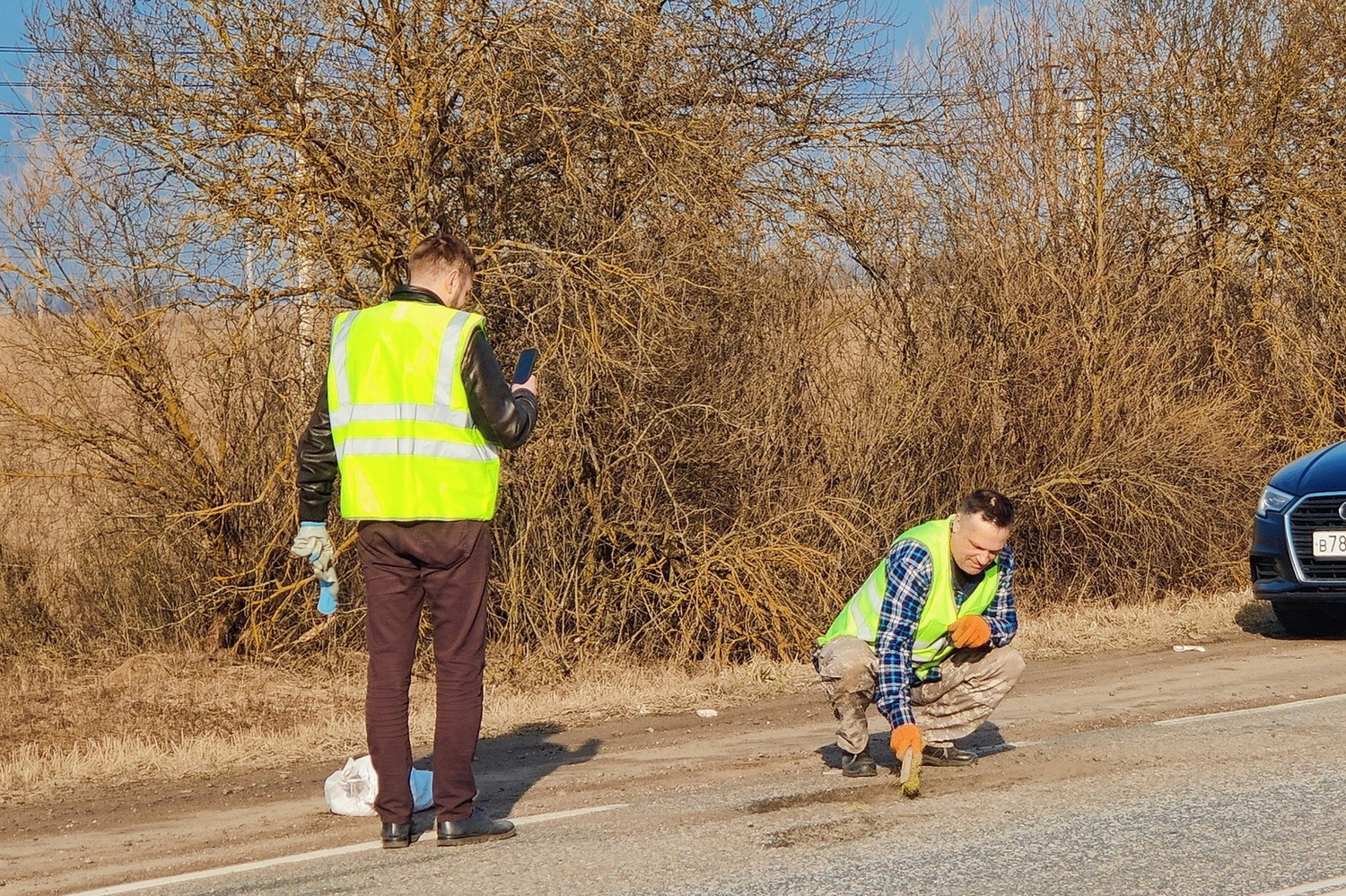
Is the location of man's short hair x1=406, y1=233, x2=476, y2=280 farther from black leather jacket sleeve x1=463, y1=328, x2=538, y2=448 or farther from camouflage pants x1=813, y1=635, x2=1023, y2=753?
camouflage pants x1=813, y1=635, x2=1023, y2=753

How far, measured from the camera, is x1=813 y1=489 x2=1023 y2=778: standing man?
20.1ft

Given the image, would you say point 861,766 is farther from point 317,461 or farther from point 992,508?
point 317,461

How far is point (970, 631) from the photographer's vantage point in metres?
6.27

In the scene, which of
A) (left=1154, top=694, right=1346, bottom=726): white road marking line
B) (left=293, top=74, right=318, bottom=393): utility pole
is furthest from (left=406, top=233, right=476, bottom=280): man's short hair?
(left=293, top=74, right=318, bottom=393): utility pole

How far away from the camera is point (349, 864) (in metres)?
5.44

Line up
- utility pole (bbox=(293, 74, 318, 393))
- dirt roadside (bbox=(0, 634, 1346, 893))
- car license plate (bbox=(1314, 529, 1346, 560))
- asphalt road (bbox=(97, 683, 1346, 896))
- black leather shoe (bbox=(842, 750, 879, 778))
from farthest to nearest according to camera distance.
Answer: car license plate (bbox=(1314, 529, 1346, 560))
utility pole (bbox=(293, 74, 318, 393))
black leather shoe (bbox=(842, 750, 879, 778))
dirt roadside (bbox=(0, 634, 1346, 893))
asphalt road (bbox=(97, 683, 1346, 896))

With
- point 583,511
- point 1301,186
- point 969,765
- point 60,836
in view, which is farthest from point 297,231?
point 1301,186

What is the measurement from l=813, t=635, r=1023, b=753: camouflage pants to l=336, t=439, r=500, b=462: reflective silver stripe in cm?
191

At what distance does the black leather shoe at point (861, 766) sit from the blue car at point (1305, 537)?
570 centimetres

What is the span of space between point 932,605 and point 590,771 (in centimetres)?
190

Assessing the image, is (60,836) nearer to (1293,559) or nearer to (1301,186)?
(1293,559)

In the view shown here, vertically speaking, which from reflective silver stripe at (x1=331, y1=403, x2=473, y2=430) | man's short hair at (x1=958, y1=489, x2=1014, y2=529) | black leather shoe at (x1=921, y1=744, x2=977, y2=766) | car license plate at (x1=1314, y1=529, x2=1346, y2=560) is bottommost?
black leather shoe at (x1=921, y1=744, x2=977, y2=766)

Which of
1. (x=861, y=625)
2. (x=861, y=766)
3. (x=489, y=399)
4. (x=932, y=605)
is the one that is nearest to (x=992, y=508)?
(x=932, y=605)

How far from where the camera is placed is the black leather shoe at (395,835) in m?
5.63
